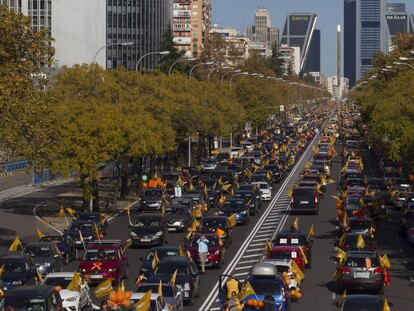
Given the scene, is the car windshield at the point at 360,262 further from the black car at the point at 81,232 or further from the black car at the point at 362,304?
the black car at the point at 81,232

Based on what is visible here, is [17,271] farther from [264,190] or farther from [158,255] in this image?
[264,190]

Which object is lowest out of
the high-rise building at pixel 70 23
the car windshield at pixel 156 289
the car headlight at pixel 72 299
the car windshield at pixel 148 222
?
the car windshield at pixel 148 222

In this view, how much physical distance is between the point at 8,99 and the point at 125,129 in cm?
2245

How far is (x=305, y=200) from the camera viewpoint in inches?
2255

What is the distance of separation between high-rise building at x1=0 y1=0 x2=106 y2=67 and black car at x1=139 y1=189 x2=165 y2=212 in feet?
215

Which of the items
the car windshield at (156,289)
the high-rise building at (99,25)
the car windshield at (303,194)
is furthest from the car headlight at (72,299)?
the high-rise building at (99,25)

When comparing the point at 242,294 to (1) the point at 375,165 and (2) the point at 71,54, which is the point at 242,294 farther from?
(2) the point at 71,54

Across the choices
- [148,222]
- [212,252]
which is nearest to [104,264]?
[212,252]

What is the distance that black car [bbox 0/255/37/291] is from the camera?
101ft

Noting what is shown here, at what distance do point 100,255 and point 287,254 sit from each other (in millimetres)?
6061

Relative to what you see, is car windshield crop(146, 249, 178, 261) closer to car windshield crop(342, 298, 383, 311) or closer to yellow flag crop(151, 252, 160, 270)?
yellow flag crop(151, 252, 160, 270)

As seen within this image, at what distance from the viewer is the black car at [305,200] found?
57188 mm

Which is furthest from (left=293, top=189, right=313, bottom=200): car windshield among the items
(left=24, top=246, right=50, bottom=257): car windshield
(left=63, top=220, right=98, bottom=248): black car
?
(left=24, top=246, right=50, bottom=257): car windshield

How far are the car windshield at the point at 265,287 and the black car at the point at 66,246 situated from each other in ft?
43.3
